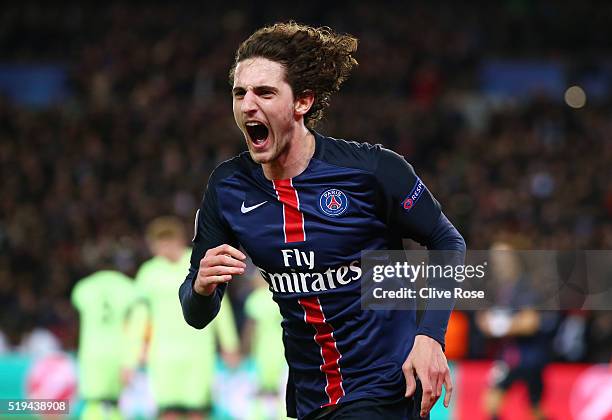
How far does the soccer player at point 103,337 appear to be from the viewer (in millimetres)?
9234

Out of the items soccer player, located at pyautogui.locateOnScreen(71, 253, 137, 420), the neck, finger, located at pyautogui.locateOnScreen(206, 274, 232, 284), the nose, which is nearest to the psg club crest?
the neck

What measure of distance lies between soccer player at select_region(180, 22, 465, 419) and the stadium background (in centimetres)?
619

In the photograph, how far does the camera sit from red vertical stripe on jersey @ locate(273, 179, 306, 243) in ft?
11.6

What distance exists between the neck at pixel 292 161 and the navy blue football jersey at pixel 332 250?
25 mm

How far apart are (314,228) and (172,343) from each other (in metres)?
5.86

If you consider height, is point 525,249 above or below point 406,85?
below

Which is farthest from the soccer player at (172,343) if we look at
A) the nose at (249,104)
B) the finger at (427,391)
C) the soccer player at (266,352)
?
the finger at (427,391)

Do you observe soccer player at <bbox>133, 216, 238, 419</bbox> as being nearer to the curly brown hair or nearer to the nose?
the curly brown hair

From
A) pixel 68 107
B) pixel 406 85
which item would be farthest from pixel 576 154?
pixel 68 107

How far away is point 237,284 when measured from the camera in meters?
12.8

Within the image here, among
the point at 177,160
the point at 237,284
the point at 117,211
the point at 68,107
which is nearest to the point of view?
Answer: the point at 237,284

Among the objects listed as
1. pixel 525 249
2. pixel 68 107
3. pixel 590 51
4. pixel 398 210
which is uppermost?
pixel 590 51

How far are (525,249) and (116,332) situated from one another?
378cm

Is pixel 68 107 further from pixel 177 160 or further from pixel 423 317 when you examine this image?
pixel 423 317
